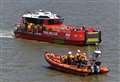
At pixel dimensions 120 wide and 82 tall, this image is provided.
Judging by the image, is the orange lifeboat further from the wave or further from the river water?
Answer: the wave

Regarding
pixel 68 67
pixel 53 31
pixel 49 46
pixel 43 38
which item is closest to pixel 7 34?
pixel 43 38

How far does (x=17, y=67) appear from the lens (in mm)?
40562

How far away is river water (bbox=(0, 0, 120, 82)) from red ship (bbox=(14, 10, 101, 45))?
2.07 ft

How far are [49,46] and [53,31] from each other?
169 centimetres

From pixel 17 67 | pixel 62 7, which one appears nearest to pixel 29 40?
pixel 17 67

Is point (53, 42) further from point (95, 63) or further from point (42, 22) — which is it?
point (95, 63)

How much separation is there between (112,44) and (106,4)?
3005 centimetres

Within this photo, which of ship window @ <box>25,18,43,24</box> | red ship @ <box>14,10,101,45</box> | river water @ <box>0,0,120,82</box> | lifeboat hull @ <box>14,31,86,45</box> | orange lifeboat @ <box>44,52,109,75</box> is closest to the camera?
orange lifeboat @ <box>44,52,109,75</box>

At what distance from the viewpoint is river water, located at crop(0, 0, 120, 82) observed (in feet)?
126

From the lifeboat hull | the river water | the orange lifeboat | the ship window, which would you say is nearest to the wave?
the river water

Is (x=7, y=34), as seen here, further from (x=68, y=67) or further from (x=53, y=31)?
(x=68, y=67)

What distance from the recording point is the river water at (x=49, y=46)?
3844 centimetres

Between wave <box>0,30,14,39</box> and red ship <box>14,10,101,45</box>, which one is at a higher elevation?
red ship <box>14,10,101,45</box>

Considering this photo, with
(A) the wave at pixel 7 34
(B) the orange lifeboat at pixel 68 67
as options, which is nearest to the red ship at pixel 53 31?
(A) the wave at pixel 7 34
